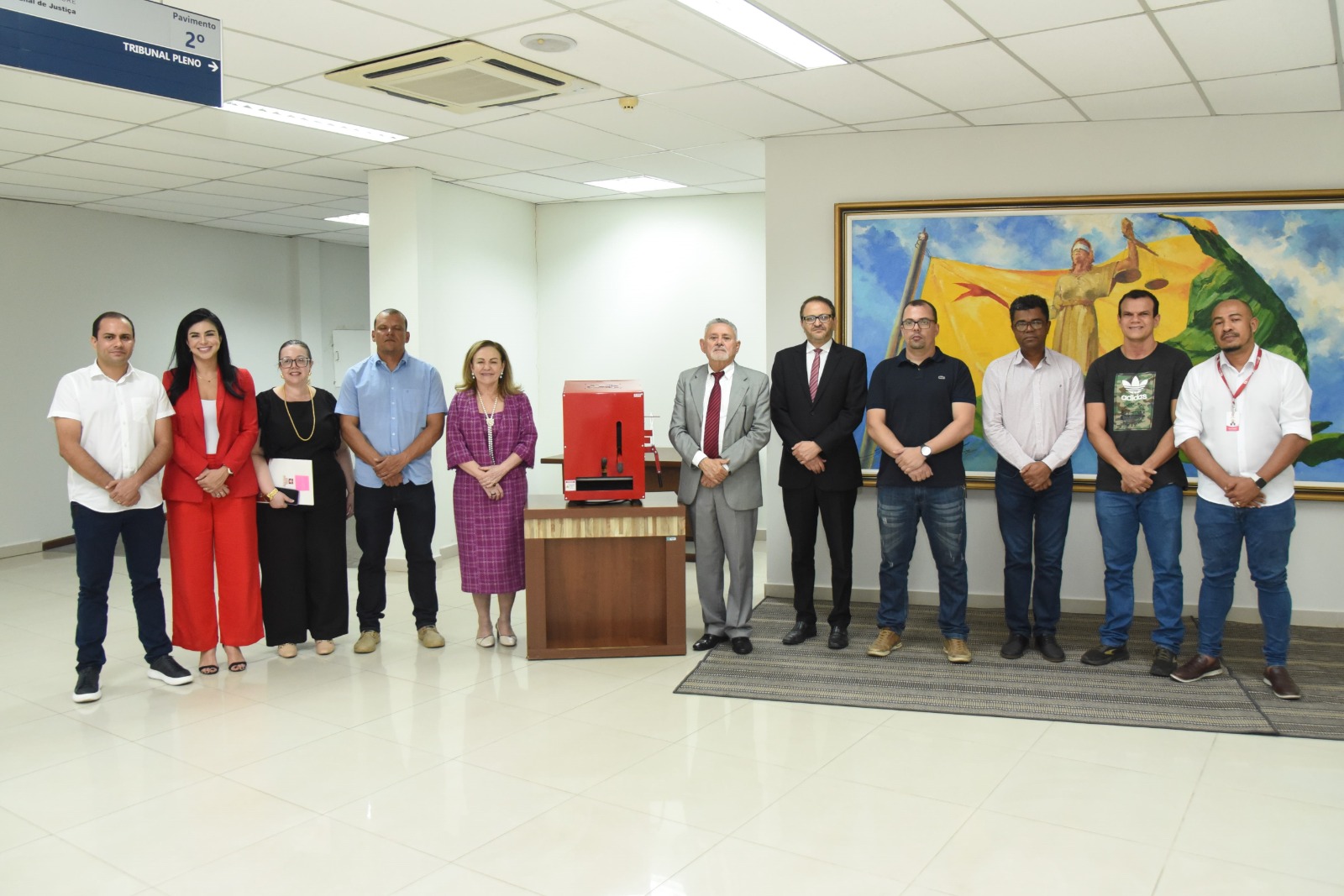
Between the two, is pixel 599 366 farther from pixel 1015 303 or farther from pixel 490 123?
pixel 1015 303

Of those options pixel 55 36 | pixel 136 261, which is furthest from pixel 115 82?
pixel 136 261

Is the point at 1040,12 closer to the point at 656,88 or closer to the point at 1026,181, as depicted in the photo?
the point at 656,88

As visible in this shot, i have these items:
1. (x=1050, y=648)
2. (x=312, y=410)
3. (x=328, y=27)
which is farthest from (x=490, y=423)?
(x=1050, y=648)

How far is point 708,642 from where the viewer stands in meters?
5.09

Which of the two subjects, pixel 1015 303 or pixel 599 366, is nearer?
pixel 1015 303

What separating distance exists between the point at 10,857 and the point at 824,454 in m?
3.59

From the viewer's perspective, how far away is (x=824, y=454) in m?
4.99

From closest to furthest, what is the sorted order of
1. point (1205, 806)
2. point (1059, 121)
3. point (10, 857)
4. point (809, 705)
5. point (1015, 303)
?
point (10, 857) → point (1205, 806) → point (809, 705) → point (1015, 303) → point (1059, 121)

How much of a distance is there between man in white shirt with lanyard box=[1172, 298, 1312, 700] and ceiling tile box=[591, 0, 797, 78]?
230 cm

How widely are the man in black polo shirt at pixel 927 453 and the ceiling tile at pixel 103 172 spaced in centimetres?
534

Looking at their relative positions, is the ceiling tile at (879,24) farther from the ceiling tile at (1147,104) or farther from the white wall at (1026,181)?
the white wall at (1026,181)

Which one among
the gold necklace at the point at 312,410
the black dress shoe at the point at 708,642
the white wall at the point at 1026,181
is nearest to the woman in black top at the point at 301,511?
the gold necklace at the point at 312,410

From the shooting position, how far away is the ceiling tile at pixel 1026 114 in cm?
529

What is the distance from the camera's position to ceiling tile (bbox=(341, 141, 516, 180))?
6.45m
